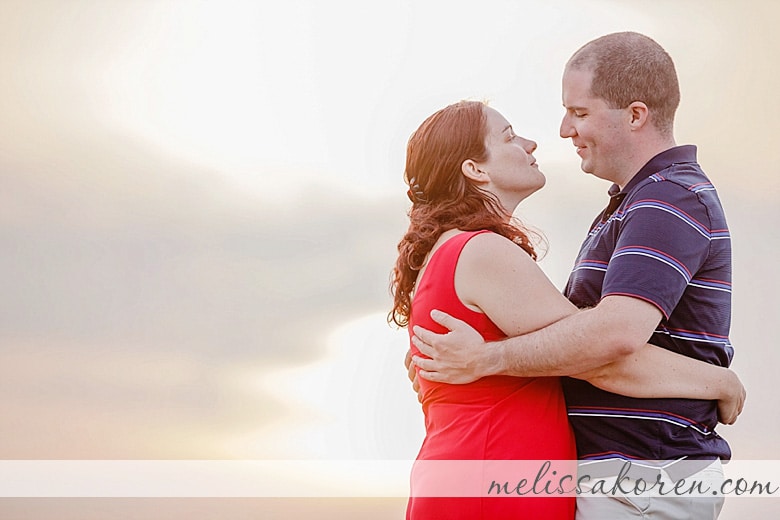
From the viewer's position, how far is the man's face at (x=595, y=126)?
10.2ft

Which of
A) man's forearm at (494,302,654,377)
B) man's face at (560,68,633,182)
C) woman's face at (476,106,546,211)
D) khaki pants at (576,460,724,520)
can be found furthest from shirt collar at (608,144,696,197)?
khaki pants at (576,460,724,520)

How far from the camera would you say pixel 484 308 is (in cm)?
282

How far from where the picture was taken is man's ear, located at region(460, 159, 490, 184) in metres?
3.17

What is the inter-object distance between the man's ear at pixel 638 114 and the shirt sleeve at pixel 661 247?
0.35 meters

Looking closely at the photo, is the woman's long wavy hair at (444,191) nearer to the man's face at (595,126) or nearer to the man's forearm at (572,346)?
the man's face at (595,126)

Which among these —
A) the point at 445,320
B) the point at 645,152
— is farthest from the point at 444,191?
the point at 645,152

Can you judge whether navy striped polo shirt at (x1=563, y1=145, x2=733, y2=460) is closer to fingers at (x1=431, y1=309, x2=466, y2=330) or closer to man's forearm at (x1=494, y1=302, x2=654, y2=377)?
man's forearm at (x1=494, y1=302, x2=654, y2=377)

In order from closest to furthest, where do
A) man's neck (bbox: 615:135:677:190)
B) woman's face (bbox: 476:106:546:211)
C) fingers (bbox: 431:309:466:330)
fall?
fingers (bbox: 431:309:466:330)
man's neck (bbox: 615:135:677:190)
woman's face (bbox: 476:106:546:211)

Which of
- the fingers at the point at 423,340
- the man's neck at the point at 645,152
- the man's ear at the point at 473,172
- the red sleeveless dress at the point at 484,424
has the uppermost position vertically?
the man's ear at the point at 473,172

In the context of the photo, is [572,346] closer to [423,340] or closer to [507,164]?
[423,340]

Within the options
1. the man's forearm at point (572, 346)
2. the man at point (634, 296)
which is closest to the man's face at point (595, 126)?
the man at point (634, 296)

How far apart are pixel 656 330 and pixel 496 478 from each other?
0.69m

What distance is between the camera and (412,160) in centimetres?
324

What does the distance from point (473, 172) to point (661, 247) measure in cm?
79
